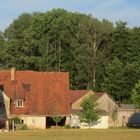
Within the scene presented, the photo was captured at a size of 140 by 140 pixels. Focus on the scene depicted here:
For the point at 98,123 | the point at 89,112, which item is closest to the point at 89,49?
the point at 98,123

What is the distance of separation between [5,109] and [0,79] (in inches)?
247

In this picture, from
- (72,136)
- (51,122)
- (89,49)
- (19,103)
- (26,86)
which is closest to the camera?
(72,136)

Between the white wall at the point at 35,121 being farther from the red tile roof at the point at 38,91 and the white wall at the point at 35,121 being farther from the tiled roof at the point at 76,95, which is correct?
the tiled roof at the point at 76,95

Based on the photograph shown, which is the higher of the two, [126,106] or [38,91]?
[38,91]

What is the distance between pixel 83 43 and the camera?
350ft

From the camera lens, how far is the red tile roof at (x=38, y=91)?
76875 millimetres

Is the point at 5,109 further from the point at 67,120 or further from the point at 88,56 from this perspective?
the point at 88,56

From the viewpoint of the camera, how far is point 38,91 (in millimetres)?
79188

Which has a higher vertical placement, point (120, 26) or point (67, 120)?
point (120, 26)

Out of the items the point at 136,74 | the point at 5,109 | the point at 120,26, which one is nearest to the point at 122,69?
the point at 136,74

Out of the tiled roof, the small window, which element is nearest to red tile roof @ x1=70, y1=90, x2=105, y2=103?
the tiled roof

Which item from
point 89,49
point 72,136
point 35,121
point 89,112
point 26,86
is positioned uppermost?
point 89,49

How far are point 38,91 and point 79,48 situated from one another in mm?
25844

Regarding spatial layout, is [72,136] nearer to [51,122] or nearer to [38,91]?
[51,122]
